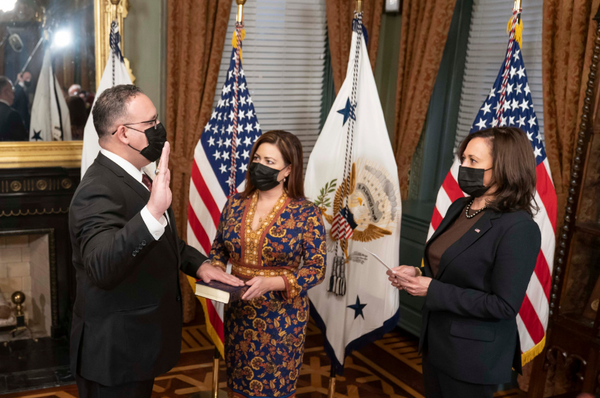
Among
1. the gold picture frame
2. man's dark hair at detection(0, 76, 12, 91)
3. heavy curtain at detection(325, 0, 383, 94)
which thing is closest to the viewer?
man's dark hair at detection(0, 76, 12, 91)

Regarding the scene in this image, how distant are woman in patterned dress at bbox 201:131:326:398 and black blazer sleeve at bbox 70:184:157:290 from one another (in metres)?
0.75

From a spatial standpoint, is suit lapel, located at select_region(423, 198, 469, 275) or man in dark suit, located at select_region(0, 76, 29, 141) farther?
man in dark suit, located at select_region(0, 76, 29, 141)

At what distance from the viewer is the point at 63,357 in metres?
3.65

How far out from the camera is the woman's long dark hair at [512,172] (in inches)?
76.2

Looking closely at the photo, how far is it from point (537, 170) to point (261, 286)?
1.60m

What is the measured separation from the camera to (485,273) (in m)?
1.94

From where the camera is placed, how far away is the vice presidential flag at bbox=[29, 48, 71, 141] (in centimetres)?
354

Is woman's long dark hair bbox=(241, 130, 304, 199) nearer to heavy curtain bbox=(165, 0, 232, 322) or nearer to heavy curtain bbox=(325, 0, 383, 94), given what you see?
heavy curtain bbox=(165, 0, 232, 322)

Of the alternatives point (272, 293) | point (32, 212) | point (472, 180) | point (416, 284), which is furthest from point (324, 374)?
point (32, 212)

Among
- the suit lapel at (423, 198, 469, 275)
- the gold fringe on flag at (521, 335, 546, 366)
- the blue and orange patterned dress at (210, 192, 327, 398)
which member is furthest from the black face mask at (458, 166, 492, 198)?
the gold fringe on flag at (521, 335, 546, 366)

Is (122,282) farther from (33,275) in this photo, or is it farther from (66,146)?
(33,275)

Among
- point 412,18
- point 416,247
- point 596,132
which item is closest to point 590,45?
point 596,132

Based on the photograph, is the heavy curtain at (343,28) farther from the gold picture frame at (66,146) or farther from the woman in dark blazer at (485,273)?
the woman in dark blazer at (485,273)

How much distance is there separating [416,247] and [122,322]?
2779 mm
